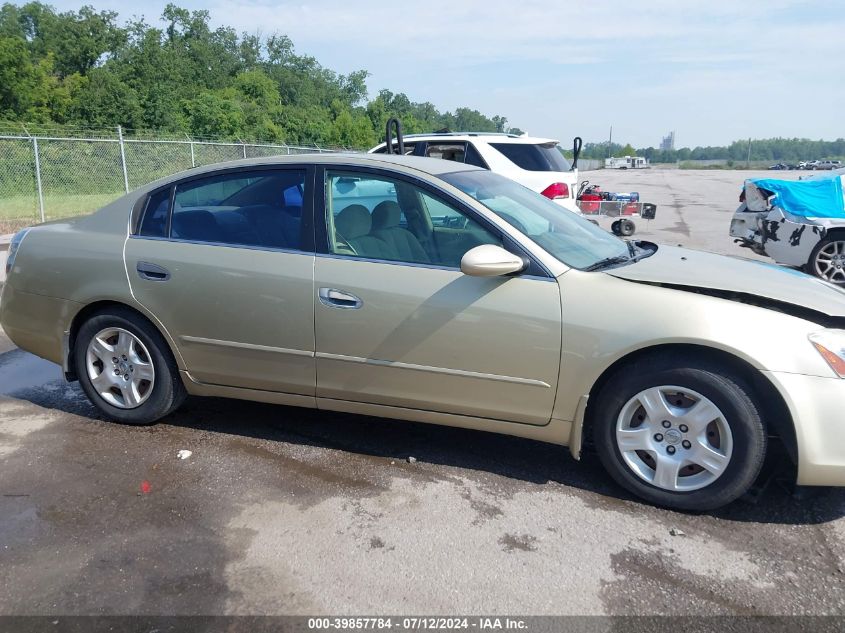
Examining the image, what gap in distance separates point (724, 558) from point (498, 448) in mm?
1372

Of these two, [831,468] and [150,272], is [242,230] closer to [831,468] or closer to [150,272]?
[150,272]

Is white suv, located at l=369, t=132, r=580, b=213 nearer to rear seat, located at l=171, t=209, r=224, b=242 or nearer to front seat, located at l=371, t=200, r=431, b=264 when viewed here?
rear seat, located at l=171, t=209, r=224, b=242

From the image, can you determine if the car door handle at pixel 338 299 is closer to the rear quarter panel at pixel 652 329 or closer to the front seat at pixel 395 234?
the front seat at pixel 395 234

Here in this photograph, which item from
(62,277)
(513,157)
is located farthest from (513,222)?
(513,157)

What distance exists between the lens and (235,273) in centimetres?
379

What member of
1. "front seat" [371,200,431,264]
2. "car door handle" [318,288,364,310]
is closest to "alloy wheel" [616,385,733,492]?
"front seat" [371,200,431,264]

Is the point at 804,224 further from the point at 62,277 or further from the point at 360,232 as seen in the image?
the point at 62,277

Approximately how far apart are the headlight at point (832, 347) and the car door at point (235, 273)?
237 cm

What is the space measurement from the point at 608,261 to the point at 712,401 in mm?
942

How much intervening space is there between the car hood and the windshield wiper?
0.08 m

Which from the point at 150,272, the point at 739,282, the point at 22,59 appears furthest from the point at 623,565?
the point at 22,59

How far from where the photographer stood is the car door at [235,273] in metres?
3.71

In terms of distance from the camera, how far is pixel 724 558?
113 inches

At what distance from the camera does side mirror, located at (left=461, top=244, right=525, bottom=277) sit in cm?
324
